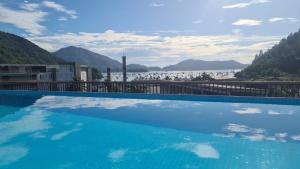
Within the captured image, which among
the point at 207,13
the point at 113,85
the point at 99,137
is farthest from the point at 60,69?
the point at 99,137

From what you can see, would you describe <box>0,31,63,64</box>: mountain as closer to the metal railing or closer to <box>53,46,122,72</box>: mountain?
<box>53,46,122,72</box>: mountain

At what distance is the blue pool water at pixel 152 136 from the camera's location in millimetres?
5109

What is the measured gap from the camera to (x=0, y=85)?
16.4 m

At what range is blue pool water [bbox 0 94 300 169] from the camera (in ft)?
16.8

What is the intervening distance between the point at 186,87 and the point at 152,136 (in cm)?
574

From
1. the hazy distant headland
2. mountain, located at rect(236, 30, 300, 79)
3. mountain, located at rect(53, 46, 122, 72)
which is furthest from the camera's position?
mountain, located at rect(53, 46, 122, 72)

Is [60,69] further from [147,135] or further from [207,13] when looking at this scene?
[147,135]

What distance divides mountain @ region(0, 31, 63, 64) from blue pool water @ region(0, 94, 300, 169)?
45.7 meters

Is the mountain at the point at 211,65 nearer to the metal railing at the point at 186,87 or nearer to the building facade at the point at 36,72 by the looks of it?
the building facade at the point at 36,72

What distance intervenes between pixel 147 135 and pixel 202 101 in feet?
13.8

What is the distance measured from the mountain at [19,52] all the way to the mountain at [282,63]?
38.0 metres

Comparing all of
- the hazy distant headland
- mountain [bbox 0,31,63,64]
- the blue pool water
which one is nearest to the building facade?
the hazy distant headland

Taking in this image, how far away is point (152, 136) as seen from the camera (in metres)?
6.73

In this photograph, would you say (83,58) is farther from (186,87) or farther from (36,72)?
(186,87)
